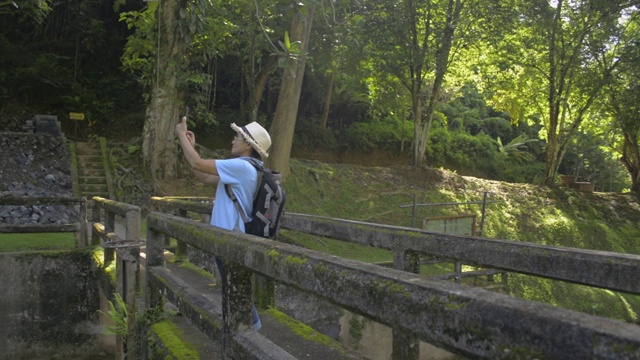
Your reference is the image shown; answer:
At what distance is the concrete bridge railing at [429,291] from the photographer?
111 centimetres

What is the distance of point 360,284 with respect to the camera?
1552 millimetres

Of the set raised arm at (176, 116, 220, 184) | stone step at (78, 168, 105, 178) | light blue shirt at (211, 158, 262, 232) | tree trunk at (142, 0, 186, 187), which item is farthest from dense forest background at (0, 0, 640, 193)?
light blue shirt at (211, 158, 262, 232)

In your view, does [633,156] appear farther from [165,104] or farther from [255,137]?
[255,137]

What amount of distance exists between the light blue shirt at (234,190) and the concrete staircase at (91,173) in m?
11.7

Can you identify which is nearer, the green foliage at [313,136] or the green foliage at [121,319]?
the green foliage at [121,319]

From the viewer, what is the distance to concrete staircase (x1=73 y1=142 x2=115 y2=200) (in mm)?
14242

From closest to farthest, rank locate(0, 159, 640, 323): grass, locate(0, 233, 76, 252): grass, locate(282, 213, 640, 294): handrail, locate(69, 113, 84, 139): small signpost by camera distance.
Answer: locate(282, 213, 640, 294): handrail → locate(0, 233, 76, 252): grass → locate(0, 159, 640, 323): grass → locate(69, 113, 84, 139): small signpost

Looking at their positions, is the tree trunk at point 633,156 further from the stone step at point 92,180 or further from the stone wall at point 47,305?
the stone wall at point 47,305

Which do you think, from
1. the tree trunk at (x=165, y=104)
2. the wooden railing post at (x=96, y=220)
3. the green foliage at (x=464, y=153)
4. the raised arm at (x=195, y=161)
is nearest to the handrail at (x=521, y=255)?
the raised arm at (x=195, y=161)

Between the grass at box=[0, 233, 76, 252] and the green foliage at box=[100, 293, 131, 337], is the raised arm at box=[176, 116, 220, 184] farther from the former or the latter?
the grass at box=[0, 233, 76, 252]

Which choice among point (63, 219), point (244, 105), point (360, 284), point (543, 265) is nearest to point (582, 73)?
point (244, 105)

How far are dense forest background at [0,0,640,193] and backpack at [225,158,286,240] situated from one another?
37.4 feet

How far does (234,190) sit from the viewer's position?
126 inches

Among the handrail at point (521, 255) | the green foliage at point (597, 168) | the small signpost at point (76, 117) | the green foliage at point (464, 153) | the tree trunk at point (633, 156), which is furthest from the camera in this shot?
the green foliage at point (597, 168)
